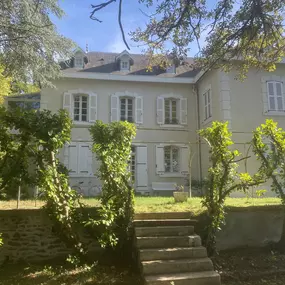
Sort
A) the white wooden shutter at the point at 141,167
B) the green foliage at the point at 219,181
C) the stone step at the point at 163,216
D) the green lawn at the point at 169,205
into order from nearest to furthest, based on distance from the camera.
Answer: the green foliage at the point at 219,181, the stone step at the point at 163,216, the green lawn at the point at 169,205, the white wooden shutter at the point at 141,167

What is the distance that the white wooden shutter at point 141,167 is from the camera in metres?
13.8

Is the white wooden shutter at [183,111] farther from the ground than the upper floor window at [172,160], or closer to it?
farther from the ground

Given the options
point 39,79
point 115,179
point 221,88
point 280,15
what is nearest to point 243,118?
point 221,88

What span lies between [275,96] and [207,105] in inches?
107

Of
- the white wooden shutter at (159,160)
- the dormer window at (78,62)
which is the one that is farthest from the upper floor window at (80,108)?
the white wooden shutter at (159,160)

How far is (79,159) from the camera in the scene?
535 inches

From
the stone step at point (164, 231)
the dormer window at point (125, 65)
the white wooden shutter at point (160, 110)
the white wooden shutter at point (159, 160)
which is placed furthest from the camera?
the dormer window at point (125, 65)

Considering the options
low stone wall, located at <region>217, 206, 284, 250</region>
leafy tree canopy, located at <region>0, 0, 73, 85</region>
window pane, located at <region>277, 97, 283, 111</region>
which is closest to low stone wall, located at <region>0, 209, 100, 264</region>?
low stone wall, located at <region>217, 206, 284, 250</region>

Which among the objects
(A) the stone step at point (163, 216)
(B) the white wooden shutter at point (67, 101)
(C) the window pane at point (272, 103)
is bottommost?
(A) the stone step at point (163, 216)

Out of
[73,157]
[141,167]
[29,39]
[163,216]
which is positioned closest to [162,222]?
[163,216]

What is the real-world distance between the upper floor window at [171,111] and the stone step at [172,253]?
1030 centimetres

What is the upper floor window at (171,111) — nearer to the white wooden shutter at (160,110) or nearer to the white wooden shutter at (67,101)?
the white wooden shutter at (160,110)

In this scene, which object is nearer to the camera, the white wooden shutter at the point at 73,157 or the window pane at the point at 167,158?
the white wooden shutter at the point at 73,157

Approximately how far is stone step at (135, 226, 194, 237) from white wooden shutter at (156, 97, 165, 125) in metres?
9.55
